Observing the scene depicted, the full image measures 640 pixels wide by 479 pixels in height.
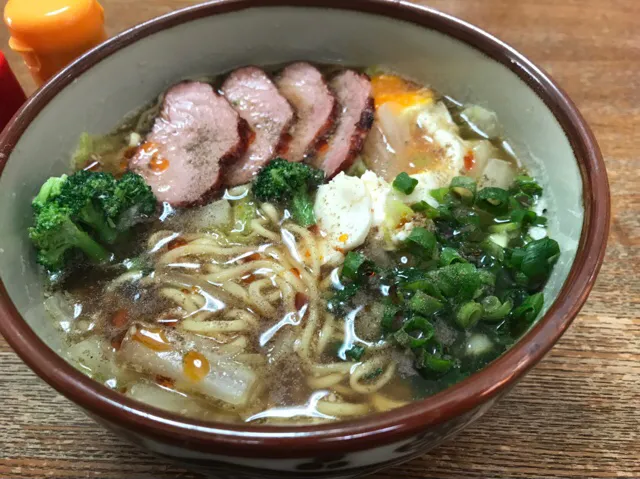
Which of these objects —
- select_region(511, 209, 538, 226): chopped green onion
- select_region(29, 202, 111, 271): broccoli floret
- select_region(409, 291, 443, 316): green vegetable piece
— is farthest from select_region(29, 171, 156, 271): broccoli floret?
select_region(511, 209, 538, 226): chopped green onion

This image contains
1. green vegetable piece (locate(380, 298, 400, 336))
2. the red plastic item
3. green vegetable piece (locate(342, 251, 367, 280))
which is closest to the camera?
green vegetable piece (locate(380, 298, 400, 336))

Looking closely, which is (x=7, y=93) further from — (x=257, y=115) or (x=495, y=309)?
(x=495, y=309)

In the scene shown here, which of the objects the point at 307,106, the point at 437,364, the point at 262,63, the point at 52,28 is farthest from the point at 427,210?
the point at 52,28

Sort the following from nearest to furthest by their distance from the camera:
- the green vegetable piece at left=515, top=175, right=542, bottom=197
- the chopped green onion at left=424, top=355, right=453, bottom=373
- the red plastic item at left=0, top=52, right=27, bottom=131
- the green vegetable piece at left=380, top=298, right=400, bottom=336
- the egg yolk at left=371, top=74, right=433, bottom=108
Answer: the chopped green onion at left=424, top=355, right=453, bottom=373, the green vegetable piece at left=380, top=298, right=400, bottom=336, the green vegetable piece at left=515, top=175, right=542, bottom=197, the red plastic item at left=0, top=52, right=27, bottom=131, the egg yolk at left=371, top=74, right=433, bottom=108

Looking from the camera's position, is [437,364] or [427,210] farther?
[427,210]

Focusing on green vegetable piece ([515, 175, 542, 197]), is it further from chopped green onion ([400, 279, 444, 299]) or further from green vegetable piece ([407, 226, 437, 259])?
chopped green onion ([400, 279, 444, 299])

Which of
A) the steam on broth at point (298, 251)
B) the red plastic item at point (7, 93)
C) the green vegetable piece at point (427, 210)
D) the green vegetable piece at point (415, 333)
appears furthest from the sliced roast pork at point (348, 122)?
the red plastic item at point (7, 93)
